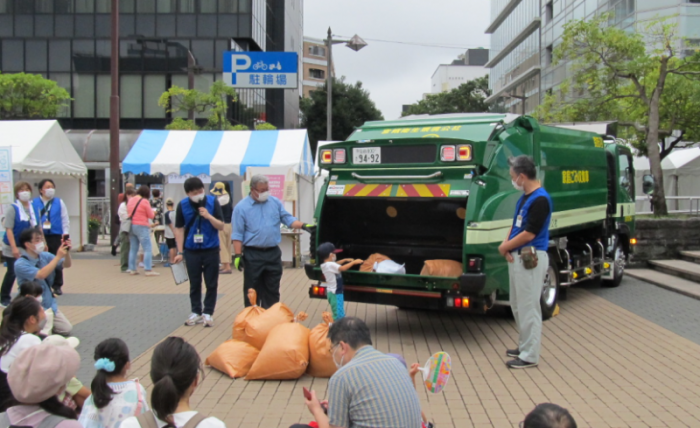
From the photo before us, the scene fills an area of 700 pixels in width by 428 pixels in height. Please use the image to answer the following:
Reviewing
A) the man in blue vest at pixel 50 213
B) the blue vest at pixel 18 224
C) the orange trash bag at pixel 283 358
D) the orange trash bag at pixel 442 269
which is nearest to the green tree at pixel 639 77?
the orange trash bag at pixel 442 269

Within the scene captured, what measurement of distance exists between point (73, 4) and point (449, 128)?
33.0 m

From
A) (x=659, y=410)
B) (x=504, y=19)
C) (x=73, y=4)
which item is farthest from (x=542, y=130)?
(x=504, y=19)

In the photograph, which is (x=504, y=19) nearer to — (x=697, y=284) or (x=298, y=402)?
(x=697, y=284)

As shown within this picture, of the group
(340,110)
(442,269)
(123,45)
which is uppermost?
(123,45)

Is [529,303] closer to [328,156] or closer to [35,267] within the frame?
[328,156]

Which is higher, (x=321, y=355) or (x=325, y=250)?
(x=325, y=250)

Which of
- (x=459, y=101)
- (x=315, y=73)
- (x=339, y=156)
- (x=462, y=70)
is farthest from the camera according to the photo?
(x=462, y=70)

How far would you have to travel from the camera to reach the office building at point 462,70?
124812mm

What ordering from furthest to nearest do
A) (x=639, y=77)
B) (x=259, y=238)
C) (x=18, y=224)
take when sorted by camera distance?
(x=639, y=77) < (x=18, y=224) < (x=259, y=238)

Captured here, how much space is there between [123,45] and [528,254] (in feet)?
109

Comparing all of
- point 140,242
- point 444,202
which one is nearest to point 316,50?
point 140,242

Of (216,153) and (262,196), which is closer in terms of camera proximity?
(262,196)

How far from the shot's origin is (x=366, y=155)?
7.61 meters

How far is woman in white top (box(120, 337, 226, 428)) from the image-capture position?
2.81m
